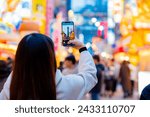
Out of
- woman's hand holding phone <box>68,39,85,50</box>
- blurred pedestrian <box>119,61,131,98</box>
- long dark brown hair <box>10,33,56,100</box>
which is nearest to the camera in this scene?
long dark brown hair <box>10,33,56,100</box>

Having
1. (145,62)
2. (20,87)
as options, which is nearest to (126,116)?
(20,87)

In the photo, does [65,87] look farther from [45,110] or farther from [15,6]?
[15,6]

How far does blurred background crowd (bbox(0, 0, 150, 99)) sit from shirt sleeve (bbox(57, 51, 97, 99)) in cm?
40

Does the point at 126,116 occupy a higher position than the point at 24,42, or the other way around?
the point at 24,42

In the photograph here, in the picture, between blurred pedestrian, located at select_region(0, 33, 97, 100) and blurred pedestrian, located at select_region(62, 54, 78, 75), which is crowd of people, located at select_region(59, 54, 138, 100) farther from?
blurred pedestrian, located at select_region(0, 33, 97, 100)

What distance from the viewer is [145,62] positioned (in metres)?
12.3

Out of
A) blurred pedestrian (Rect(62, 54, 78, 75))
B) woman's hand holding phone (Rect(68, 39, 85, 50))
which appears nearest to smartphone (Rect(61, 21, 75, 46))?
woman's hand holding phone (Rect(68, 39, 85, 50))

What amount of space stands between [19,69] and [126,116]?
0.50 m

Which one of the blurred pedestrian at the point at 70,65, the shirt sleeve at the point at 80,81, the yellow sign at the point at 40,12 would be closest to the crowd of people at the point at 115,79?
the yellow sign at the point at 40,12

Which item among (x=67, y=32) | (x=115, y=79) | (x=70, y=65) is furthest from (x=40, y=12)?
(x=115, y=79)

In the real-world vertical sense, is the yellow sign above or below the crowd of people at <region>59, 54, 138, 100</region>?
above

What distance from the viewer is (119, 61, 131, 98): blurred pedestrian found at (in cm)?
997

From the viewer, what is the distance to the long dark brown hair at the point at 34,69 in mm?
1630

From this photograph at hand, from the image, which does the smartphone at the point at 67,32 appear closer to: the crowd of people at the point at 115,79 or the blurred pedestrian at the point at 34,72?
the blurred pedestrian at the point at 34,72
